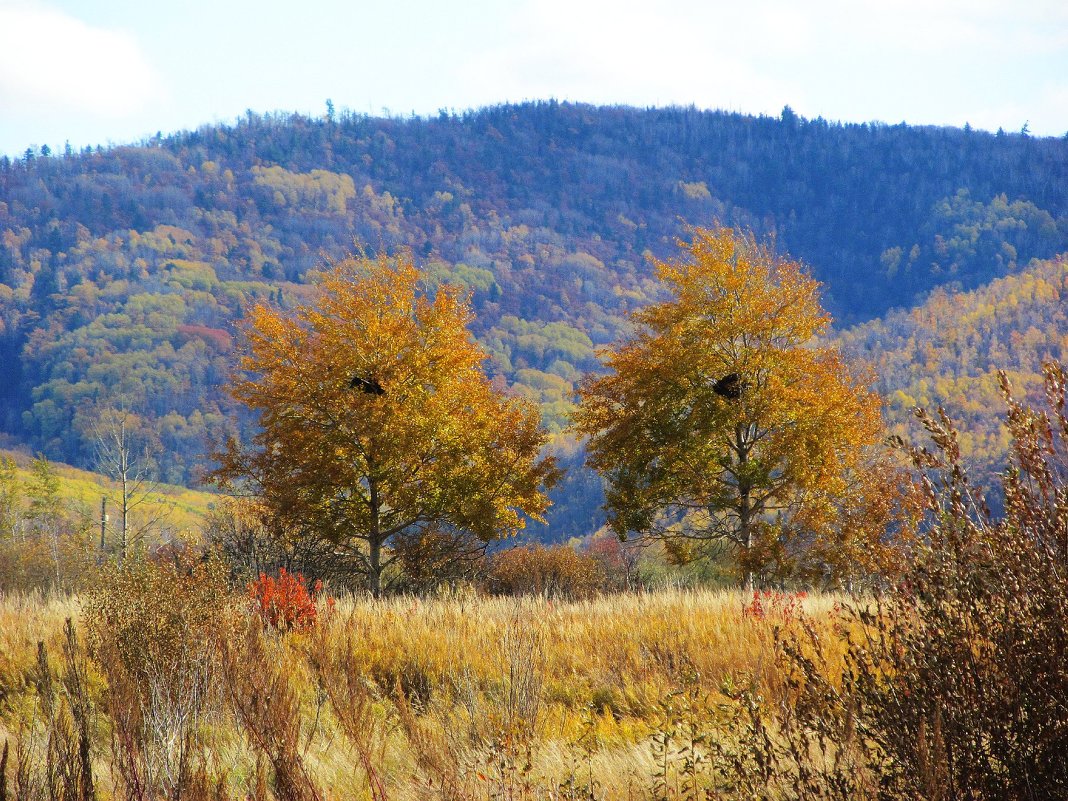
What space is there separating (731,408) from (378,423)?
8302 millimetres

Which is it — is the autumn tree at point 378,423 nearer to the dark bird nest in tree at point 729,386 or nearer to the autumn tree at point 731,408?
the autumn tree at point 731,408

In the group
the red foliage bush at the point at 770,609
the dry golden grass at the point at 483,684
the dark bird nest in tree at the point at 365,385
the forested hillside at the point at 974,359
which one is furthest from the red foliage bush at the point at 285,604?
the forested hillside at the point at 974,359

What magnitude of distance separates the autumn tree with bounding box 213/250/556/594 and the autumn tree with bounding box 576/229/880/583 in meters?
2.55

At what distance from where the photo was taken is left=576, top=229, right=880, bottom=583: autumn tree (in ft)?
71.1

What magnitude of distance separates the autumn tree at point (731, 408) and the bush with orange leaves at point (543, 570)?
9.00m

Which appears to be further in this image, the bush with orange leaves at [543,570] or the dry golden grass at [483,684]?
the bush with orange leaves at [543,570]

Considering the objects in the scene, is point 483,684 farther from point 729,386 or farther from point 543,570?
point 543,570

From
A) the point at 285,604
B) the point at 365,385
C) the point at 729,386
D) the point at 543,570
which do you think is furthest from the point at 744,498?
the point at 285,604

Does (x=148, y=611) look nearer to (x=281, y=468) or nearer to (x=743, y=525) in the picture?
(x=281, y=468)

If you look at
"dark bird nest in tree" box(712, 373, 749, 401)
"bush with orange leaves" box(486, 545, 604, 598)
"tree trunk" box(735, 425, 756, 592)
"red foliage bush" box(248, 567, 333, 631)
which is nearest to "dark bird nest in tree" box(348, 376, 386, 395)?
"dark bird nest in tree" box(712, 373, 749, 401)

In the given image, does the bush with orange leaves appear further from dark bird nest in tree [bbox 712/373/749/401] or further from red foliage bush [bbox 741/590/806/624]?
red foliage bush [bbox 741/590/806/624]

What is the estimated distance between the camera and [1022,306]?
195250 mm

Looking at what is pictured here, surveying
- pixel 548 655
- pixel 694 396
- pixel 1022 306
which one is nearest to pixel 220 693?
pixel 548 655

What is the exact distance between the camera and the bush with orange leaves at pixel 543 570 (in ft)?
104
